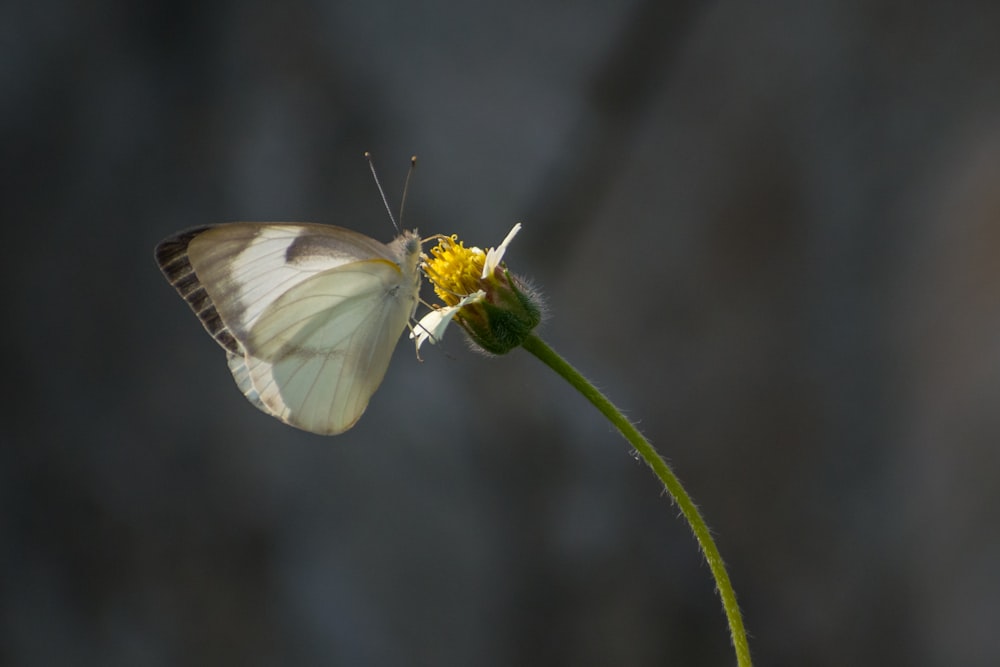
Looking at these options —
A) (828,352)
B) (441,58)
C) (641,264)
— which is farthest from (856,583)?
(441,58)

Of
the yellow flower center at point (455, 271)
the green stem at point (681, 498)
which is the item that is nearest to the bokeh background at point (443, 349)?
the yellow flower center at point (455, 271)

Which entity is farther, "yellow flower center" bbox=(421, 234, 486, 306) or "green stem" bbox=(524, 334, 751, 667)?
"yellow flower center" bbox=(421, 234, 486, 306)

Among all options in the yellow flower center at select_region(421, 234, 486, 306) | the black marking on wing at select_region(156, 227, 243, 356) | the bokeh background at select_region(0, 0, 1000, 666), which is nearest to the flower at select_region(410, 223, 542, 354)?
the yellow flower center at select_region(421, 234, 486, 306)

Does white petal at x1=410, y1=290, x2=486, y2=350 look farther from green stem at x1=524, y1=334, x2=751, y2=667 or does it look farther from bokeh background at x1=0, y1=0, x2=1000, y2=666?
bokeh background at x1=0, y1=0, x2=1000, y2=666

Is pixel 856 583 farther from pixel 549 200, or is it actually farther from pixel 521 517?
pixel 549 200

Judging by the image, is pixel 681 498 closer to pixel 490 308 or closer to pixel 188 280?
pixel 490 308

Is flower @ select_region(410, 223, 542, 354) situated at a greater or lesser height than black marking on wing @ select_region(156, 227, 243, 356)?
greater
